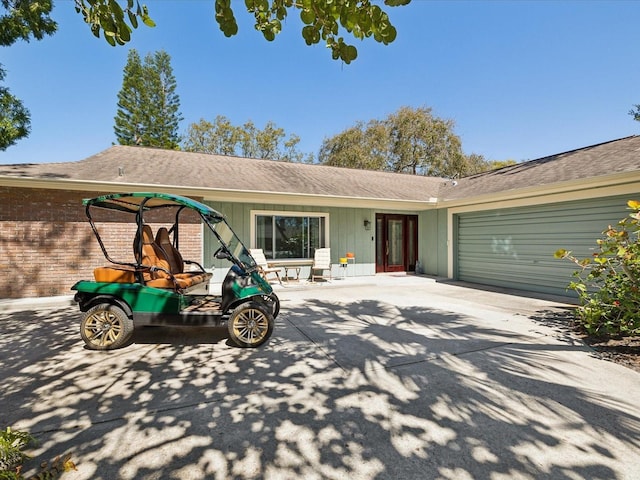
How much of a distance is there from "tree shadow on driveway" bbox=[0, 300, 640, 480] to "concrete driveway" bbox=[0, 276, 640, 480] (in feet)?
0.04

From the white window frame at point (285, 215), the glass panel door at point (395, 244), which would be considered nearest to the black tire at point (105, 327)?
the white window frame at point (285, 215)

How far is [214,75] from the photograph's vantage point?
16562 mm

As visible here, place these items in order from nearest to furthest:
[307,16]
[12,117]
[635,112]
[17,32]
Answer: [307,16]
[17,32]
[12,117]
[635,112]

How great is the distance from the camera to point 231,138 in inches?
1219

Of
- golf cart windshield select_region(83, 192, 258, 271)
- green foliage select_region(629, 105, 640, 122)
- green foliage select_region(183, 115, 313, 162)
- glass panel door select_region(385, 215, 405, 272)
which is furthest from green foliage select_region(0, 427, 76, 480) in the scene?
green foliage select_region(183, 115, 313, 162)

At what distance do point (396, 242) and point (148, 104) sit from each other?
26.9 metres

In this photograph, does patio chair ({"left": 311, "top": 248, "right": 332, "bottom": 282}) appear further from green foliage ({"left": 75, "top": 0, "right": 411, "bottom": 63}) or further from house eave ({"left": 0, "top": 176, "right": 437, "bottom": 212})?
green foliage ({"left": 75, "top": 0, "right": 411, "bottom": 63})

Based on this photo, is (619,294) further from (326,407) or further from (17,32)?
(17,32)

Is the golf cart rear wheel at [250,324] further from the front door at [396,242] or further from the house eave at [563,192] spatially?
the front door at [396,242]

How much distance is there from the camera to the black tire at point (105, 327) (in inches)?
163

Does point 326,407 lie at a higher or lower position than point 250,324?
lower

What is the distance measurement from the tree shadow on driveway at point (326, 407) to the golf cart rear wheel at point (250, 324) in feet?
0.50

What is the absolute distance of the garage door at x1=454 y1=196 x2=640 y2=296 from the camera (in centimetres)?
724

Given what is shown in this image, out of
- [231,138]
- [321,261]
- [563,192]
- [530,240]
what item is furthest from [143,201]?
[231,138]
